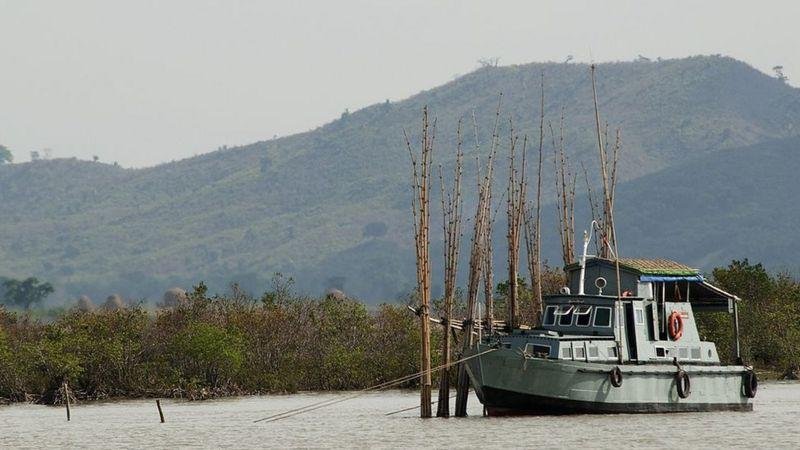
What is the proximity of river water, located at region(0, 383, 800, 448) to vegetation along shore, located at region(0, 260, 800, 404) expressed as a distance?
574 centimetres

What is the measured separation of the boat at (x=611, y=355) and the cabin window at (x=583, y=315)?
0.11 ft

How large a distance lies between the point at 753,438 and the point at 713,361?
8872 millimetres

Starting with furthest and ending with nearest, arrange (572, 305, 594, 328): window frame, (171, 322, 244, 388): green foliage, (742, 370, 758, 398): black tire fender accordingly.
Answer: (171, 322, 244, 388): green foliage
(742, 370, 758, 398): black tire fender
(572, 305, 594, 328): window frame

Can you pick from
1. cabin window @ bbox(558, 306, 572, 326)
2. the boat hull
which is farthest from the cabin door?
cabin window @ bbox(558, 306, 572, 326)

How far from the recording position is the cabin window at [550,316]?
179 ft

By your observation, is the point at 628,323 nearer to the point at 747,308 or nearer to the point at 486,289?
the point at 486,289

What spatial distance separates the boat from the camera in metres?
52.1

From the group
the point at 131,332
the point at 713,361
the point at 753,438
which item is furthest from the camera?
the point at 131,332

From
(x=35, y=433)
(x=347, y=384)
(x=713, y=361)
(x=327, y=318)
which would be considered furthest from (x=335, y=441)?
(x=327, y=318)

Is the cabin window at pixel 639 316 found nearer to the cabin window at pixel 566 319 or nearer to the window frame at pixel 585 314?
the window frame at pixel 585 314

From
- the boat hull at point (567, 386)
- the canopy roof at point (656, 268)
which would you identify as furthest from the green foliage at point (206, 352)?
the boat hull at point (567, 386)

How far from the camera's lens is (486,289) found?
5250 centimetres

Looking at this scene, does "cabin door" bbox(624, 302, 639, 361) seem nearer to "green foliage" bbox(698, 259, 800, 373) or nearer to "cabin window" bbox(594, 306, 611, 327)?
"cabin window" bbox(594, 306, 611, 327)

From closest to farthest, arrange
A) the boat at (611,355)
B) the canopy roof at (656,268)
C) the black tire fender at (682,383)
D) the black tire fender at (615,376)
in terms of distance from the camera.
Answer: the boat at (611,355), the black tire fender at (615,376), the black tire fender at (682,383), the canopy roof at (656,268)
